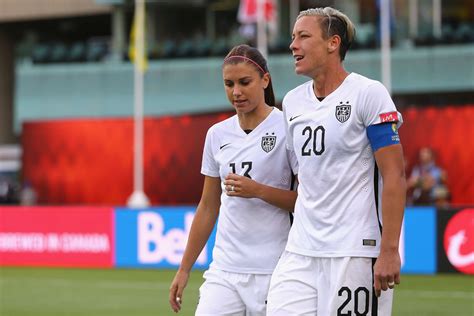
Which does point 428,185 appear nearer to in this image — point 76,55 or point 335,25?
point 335,25

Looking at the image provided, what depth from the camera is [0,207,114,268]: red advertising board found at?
20.4m

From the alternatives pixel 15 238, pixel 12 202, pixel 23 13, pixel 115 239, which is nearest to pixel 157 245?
pixel 115 239

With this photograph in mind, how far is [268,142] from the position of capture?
654 centimetres

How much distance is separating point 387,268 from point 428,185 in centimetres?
1643

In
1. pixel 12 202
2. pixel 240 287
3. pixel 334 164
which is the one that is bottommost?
pixel 12 202

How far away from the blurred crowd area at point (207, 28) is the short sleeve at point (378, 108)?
26.0 metres

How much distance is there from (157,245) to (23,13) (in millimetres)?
28404

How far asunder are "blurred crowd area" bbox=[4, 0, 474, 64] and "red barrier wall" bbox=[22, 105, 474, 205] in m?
4.47

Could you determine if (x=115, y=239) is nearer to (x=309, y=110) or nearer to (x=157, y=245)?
(x=157, y=245)

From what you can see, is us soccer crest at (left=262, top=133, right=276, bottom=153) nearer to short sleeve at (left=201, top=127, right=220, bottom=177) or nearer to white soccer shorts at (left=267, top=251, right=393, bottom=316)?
short sleeve at (left=201, top=127, right=220, bottom=177)

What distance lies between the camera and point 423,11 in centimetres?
3575

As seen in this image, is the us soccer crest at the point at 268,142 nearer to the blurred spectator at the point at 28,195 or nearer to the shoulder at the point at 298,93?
the shoulder at the point at 298,93

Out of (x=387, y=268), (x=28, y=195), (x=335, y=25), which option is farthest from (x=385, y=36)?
(x=387, y=268)

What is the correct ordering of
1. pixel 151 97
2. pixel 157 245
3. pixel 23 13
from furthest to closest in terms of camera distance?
1. pixel 23 13
2. pixel 151 97
3. pixel 157 245
